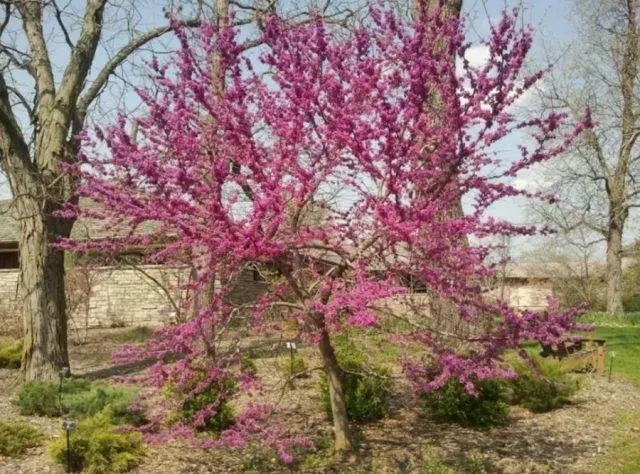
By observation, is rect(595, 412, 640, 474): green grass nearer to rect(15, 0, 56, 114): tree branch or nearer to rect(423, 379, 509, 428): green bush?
rect(423, 379, 509, 428): green bush

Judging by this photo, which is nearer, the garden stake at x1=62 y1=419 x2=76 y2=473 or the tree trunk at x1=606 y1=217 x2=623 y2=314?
the garden stake at x1=62 y1=419 x2=76 y2=473

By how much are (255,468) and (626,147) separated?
2034 centimetres

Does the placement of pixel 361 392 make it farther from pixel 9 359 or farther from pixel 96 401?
pixel 9 359

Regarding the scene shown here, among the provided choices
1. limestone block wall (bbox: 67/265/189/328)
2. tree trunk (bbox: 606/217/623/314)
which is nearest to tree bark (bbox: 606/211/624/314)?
tree trunk (bbox: 606/217/623/314)

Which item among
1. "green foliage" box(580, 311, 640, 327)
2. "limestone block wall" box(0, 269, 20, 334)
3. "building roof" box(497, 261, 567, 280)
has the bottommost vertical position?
"green foliage" box(580, 311, 640, 327)

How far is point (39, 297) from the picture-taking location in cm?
903

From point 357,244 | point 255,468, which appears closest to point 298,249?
point 357,244

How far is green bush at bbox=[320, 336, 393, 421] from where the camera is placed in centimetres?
704

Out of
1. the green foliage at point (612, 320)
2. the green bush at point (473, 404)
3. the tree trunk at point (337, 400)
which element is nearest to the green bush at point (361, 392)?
the green bush at point (473, 404)

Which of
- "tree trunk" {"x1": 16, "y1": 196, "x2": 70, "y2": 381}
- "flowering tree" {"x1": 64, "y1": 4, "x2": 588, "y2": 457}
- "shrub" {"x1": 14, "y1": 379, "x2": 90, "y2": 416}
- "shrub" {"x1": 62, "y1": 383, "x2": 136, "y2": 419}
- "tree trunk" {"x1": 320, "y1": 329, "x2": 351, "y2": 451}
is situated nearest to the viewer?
"flowering tree" {"x1": 64, "y1": 4, "x2": 588, "y2": 457}

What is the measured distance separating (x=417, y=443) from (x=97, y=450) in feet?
9.99

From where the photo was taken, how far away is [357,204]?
17.3 ft

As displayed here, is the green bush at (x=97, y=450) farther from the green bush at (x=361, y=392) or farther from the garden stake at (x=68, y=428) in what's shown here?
the green bush at (x=361, y=392)

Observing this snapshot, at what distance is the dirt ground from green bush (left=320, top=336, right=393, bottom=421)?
14 cm
